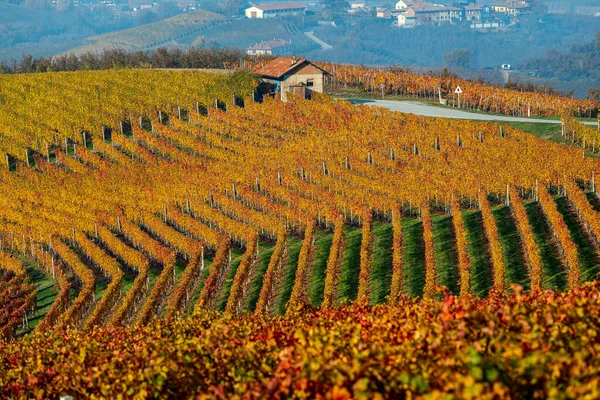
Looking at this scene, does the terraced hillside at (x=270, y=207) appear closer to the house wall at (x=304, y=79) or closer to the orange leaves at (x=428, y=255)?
the orange leaves at (x=428, y=255)

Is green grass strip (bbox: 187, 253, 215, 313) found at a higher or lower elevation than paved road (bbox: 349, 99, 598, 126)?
lower

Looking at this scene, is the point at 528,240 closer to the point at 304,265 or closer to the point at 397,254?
the point at 397,254

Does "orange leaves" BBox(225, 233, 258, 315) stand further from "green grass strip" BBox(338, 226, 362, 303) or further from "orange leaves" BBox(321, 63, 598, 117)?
"orange leaves" BBox(321, 63, 598, 117)

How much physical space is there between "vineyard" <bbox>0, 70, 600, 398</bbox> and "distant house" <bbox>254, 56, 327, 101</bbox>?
2.57m

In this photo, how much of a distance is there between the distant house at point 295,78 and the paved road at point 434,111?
367cm

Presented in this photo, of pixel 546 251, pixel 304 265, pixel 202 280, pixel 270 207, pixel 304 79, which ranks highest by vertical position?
pixel 304 79

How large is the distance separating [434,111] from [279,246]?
107ft

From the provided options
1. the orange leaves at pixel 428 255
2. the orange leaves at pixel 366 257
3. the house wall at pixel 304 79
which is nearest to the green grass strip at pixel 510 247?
the orange leaves at pixel 428 255

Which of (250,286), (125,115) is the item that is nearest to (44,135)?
(125,115)

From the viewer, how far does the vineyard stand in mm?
18109

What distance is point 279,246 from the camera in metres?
53.9

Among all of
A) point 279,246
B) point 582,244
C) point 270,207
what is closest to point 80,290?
point 279,246

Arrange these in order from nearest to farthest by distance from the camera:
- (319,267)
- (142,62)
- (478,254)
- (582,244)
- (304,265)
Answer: (582,244) → (478,254) → (304,265) → (319,267) → (142,62)

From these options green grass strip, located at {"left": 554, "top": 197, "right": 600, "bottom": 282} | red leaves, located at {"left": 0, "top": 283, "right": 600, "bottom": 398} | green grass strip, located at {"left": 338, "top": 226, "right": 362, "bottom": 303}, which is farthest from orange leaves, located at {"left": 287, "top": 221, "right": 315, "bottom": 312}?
red leaves, located at {"left": 0, "top": 283, "right": 600, "bottom": 398}
